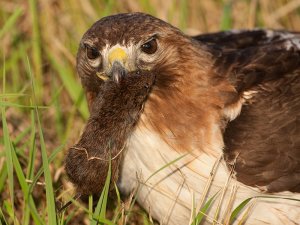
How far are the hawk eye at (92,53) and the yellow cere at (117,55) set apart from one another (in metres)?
0.16

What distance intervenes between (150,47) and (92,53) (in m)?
0.36

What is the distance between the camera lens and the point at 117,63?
14.6 ft

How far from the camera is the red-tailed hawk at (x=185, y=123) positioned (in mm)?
4480

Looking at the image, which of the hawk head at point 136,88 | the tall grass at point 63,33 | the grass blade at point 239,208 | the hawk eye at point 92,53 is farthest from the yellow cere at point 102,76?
the tall grass at point 63,33

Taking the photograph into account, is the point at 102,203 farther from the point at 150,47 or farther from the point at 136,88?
the point at 150,47

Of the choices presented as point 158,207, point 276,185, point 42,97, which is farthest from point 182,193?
point 42,97

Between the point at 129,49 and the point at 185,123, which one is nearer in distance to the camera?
the point at 129,49

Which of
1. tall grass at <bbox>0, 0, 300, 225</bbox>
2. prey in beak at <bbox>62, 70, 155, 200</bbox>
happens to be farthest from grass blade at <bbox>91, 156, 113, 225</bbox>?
tall grass at <bbox>0, 0, 300, 225</bbox>

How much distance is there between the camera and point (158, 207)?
4.85 m

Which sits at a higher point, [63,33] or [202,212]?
[63,33]

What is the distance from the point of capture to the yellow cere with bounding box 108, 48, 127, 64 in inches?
176

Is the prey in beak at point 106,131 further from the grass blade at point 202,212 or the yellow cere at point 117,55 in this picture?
the grass blade at point 202,212

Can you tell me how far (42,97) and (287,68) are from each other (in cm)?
269

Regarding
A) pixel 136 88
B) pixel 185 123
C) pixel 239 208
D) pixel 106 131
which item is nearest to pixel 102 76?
pixel 136 88
